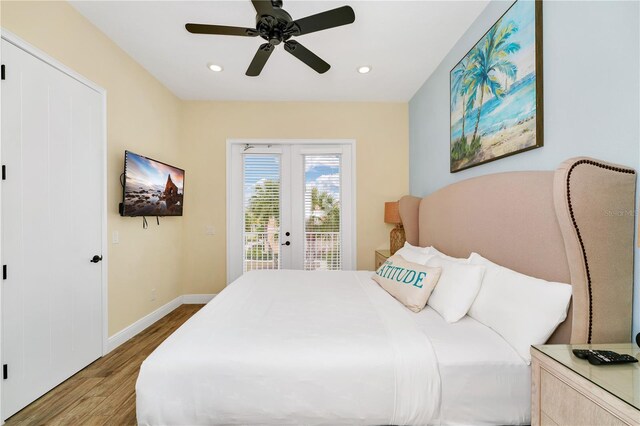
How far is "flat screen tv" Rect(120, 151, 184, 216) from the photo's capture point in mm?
2424

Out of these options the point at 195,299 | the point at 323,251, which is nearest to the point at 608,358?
the point at 323,251

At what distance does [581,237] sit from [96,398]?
290 centimetres

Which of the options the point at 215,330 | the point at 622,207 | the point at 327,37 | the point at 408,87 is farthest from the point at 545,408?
the point at 408,87

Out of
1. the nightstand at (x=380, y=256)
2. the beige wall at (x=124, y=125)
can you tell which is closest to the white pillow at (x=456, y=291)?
the nightstand at (x=380, y=256)

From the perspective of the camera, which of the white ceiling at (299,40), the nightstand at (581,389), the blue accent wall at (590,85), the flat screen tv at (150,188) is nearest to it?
the nightstand at (581,389)

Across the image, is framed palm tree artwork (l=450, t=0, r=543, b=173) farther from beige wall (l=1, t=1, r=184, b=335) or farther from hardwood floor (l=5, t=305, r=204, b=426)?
beige wall (l=1, t=1, r=184, b=335)

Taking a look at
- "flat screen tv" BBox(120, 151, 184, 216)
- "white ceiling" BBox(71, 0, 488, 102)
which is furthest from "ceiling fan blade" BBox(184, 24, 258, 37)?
"flat screen tv" BBox(120, 151, 184, 216)

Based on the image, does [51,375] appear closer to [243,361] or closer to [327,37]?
[243,361]

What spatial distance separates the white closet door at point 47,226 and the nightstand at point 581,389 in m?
2.81

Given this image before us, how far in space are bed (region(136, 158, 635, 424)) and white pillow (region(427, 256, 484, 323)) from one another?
0.13m

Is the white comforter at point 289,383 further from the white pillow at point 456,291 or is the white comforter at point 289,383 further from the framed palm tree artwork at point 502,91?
the framed palm tree artwork at point 502,91

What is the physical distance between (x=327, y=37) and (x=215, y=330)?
2.43m

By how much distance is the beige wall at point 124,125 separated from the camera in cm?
185

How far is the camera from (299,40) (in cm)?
241
